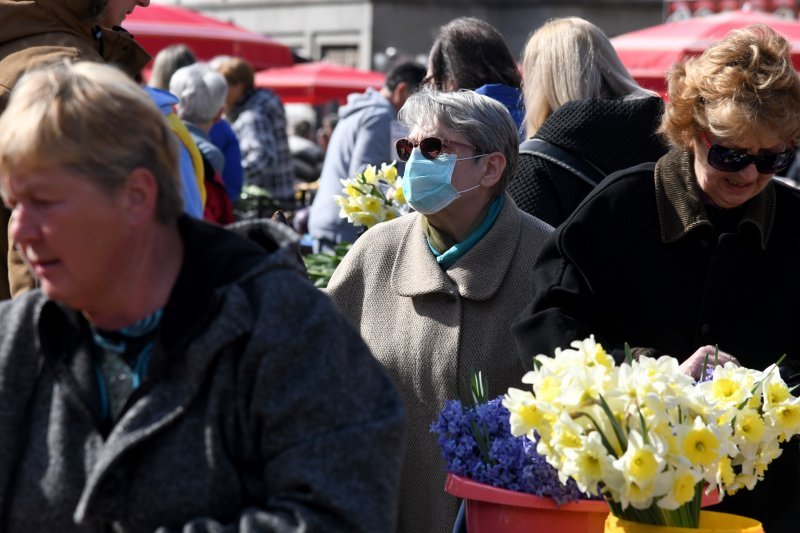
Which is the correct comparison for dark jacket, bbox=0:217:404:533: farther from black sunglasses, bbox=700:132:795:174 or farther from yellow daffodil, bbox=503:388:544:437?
black sunglasses, bbox=700:132:795:174

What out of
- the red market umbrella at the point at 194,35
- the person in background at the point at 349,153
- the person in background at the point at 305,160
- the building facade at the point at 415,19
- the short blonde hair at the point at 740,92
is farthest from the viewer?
the building facade at the point at 415,19

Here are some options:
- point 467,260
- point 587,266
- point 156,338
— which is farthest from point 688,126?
Answer: point 156,338

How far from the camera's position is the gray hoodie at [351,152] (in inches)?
276

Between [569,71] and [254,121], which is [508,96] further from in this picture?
[254,121]

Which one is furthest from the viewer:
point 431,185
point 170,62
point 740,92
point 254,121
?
point 254,121

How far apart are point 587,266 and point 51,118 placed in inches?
69.6

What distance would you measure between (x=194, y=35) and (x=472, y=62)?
6.05 m

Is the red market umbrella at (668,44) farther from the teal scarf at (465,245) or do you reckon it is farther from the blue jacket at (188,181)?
the blue jacket at (188,181)

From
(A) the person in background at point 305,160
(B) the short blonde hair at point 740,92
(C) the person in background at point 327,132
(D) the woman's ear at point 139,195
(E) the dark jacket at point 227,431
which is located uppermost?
(D) the woman's ear at point 139,195

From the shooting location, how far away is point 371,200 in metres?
5.14

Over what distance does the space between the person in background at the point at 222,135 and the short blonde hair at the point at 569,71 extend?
117 inches

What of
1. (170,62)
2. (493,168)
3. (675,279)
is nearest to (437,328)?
(493,168)

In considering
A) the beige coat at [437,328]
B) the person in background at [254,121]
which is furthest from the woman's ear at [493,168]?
the person in background at [254,121]

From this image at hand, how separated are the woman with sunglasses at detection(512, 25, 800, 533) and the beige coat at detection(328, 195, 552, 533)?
0.40 meters
